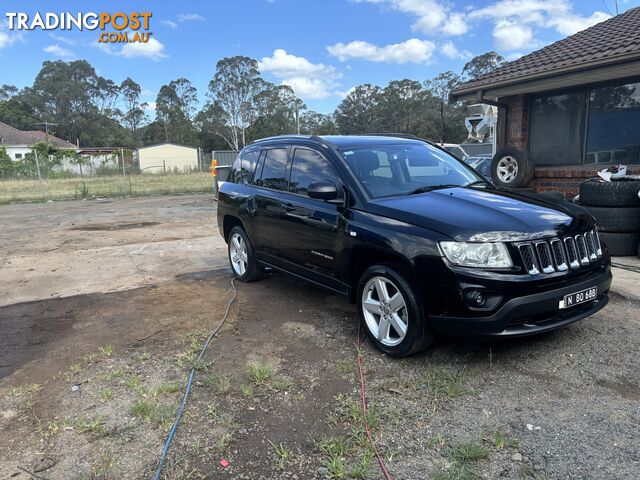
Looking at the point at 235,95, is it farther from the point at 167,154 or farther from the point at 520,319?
the point at 520,319

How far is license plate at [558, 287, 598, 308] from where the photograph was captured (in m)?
3.46

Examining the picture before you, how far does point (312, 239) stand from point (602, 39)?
25.0ft

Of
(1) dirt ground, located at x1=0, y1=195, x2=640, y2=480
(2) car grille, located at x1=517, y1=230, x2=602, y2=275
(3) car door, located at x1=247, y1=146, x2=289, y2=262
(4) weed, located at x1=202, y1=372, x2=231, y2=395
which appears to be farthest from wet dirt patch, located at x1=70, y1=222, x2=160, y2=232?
(2) car grille, located at x1=517, y1=230, x2=602, y2=275

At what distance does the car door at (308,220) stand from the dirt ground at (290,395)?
628mm

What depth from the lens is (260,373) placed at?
142 inches

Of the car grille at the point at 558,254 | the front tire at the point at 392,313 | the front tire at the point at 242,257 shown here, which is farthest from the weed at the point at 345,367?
the front tire at the point at 242,257

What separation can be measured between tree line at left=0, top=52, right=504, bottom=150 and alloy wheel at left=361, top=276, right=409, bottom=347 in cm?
5344

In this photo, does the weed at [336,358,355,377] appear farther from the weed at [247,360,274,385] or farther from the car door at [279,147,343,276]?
the car door at [279,147,343,276]

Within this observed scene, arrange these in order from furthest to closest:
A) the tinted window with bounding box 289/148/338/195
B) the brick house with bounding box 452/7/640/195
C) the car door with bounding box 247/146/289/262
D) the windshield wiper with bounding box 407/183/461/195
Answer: the brick house with bounding box 452/7/640/195 < the car door with bounding box 247/146/289/262 < the tinted window with bounding box 289/148/338/195 < the windshield wiper with bounding box 407/183/461/195

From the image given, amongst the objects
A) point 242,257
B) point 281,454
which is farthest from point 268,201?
point 281,454

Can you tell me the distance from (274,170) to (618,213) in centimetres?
470

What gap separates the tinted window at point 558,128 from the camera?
29.7 feet

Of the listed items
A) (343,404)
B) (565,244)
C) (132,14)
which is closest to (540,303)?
(565,244)

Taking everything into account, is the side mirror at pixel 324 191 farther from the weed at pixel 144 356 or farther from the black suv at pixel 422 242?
the weed at pixel 144 356
